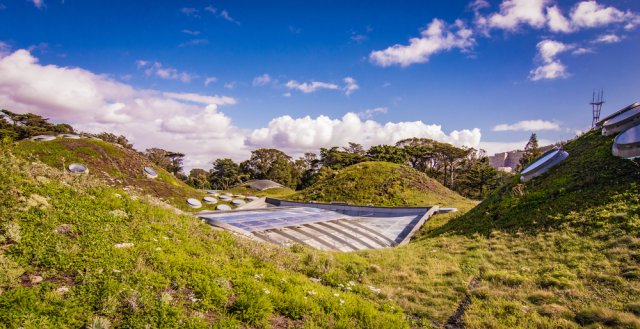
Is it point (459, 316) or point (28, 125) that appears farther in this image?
Result: point (28, 125)

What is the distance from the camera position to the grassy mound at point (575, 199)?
1391cm

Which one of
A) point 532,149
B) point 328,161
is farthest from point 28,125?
point 532,149

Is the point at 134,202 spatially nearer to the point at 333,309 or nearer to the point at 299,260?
the point at 299,260

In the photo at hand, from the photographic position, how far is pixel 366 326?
614 centimetres

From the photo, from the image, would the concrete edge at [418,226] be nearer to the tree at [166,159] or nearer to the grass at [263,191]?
the grass at [263,191]

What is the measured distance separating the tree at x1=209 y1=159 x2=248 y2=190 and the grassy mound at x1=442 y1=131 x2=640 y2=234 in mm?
82462

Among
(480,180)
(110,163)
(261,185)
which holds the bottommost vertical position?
(261,185)

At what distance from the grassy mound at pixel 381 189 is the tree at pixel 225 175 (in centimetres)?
4981

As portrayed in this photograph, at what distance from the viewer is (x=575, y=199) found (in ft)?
53.1

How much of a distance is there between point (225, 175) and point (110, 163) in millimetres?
59327

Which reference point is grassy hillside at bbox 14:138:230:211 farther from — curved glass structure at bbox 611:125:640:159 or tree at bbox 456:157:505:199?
tree at bbox 456:157:505:199

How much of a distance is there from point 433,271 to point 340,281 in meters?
4.75

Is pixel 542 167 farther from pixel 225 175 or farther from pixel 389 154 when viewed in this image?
pixel 225 175

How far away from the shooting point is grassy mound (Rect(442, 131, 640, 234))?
548 inches
